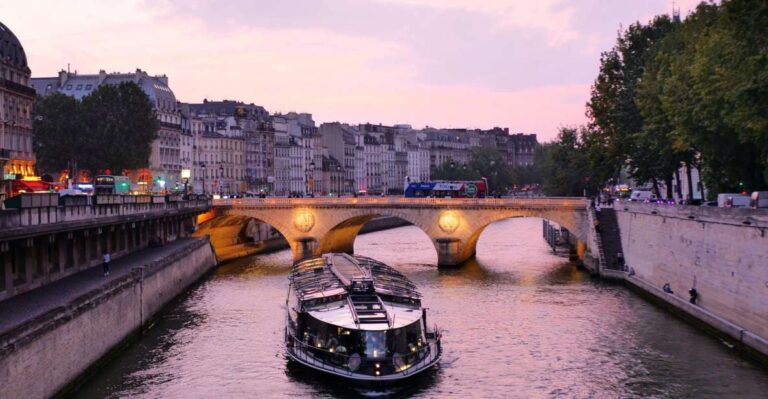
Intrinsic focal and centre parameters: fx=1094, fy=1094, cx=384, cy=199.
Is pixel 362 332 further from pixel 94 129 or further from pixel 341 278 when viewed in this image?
pixel 94 129

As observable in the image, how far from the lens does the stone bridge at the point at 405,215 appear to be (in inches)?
3478

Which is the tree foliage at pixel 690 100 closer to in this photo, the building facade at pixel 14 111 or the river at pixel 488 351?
the river at pixel 488 351

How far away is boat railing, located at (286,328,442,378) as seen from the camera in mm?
42312

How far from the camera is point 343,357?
4278 centimetres

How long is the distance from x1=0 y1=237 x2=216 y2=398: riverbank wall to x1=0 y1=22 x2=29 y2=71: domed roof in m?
30.2

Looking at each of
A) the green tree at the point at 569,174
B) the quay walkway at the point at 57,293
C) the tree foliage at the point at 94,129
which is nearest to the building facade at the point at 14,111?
the quay walkway at the point at 57,293

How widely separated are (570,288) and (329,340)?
104 ft

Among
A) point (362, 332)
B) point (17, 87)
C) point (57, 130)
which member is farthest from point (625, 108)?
point (57, 130)

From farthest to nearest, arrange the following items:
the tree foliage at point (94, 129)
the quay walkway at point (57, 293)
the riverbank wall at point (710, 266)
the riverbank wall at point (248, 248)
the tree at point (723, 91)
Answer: the tree foliage at point (94, 129)
the riverbank wall at point (248, 248)
the tree at point (723, 91)
the riverbank wall at point (710, 266)
the quay walkway at point (57, 293)

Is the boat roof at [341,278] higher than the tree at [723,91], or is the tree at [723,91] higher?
the tree at [723,91]

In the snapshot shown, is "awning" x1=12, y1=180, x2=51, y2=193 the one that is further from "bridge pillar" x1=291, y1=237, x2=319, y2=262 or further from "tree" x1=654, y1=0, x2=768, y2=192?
"tree" x1=654, y1=0, x2=768, y2=192

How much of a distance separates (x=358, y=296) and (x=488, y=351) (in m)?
7.12

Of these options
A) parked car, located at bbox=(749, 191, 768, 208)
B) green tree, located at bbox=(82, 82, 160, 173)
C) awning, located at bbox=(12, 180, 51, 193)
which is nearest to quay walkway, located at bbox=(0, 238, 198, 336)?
awning, located at bbox=(12, 180, 51, 193)

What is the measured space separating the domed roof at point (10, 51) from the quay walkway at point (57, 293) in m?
24.2
